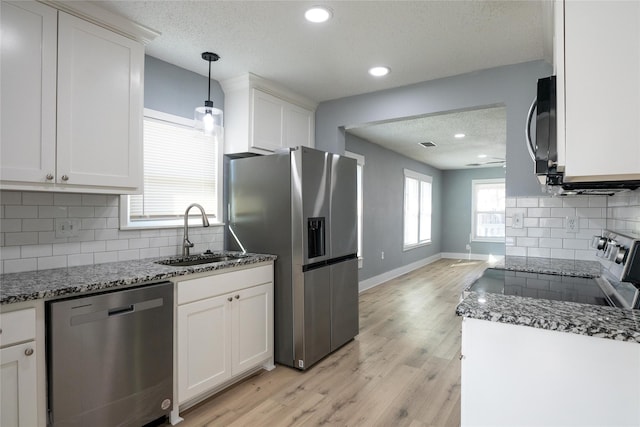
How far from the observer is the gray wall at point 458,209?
879 centimetres

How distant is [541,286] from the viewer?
1.68 m

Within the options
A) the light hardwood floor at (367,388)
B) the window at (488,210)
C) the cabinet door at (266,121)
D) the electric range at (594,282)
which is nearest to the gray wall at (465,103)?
the cabinet door at (266,121)

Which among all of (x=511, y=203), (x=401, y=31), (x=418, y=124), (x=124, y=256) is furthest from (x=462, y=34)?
(x=124, y=256)

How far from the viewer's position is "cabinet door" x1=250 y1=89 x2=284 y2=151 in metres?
3.09

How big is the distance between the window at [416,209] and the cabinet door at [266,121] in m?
4.28

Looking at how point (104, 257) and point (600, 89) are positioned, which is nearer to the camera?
point (600, 89)

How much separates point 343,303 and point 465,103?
2.03 meters

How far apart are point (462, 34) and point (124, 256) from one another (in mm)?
2729

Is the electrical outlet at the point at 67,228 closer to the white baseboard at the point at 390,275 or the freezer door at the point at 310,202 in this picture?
the freezer door at the point at 310,202

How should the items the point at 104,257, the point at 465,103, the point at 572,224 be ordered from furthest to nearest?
the point at 465,103 → the point at 572,224 → the point at 104,257

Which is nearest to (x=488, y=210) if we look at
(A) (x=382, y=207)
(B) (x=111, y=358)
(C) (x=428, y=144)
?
(C) (x=428, y=144)

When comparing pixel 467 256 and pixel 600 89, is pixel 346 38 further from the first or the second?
pixel 467 256

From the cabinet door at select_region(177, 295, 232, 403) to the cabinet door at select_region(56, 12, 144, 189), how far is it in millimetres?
904

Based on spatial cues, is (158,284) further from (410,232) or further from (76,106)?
(410,232)
